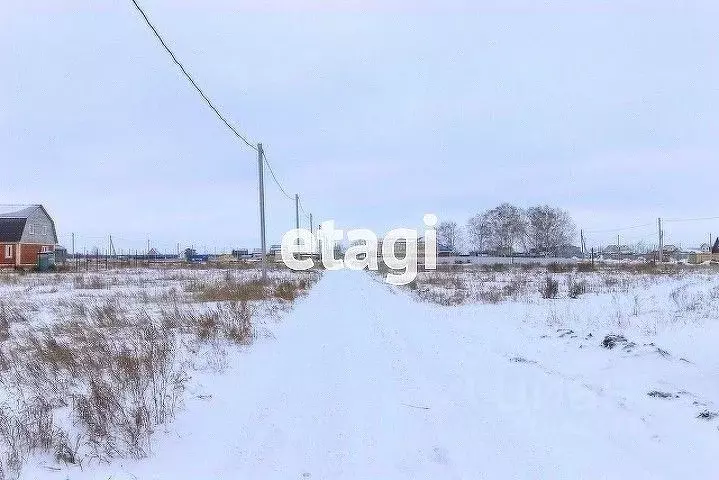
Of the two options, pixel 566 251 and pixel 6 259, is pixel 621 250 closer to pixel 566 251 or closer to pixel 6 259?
pixel 566 251

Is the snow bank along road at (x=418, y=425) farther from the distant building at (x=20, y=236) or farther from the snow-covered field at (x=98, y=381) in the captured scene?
the distant building at (x=20, y=236)

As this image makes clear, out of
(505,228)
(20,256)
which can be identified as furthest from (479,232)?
(20,256)

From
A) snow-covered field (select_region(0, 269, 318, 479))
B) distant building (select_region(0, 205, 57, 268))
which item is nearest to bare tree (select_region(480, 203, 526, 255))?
distant building (select_region(0, 205, 57, 268))

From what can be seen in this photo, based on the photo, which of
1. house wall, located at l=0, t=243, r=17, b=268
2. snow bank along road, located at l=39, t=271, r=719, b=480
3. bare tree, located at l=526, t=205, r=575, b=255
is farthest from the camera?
bare tree, located at l=526, t=205, r=575, b=255

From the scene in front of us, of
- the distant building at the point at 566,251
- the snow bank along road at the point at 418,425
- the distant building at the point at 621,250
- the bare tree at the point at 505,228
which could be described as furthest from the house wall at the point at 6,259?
the distant building at the point at 621,250

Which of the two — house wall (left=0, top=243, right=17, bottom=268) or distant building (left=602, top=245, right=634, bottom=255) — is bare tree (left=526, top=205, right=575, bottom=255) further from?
house wall (left=0, top=243, right=17, bottom=268)

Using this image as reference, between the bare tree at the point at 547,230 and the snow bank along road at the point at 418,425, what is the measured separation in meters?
85.4

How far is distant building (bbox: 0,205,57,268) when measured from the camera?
46156 millimetres

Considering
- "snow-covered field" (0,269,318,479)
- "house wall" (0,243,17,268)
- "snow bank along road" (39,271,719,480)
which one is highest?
"house wall" (0,243,17,268)

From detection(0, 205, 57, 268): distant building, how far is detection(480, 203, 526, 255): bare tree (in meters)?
73.1

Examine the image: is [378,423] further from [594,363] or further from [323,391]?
[594,363]

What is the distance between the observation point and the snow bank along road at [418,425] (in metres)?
3.41

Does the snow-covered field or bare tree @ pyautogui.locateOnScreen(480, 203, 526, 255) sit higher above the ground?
bare tree @ pyautogui.locateOnScreen(480, 203, 526, 255)

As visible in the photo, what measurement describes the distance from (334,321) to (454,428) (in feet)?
23.1
